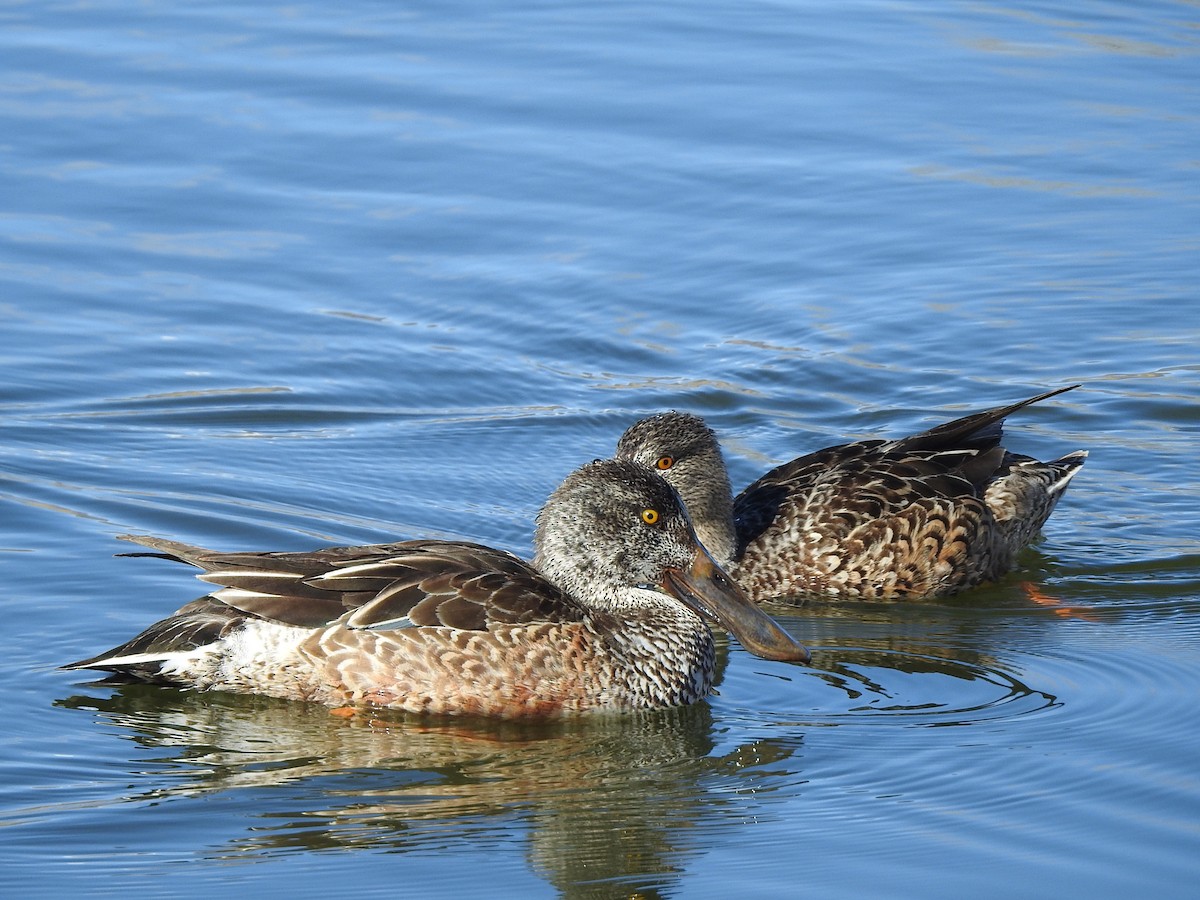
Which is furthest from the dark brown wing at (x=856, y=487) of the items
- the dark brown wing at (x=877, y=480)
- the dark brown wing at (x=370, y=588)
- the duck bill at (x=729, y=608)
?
the dark brown wing at (x=370, y=588)

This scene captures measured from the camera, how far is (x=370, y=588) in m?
8.16

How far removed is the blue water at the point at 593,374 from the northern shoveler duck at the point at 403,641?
0.17 meters

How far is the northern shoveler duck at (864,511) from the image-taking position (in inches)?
398

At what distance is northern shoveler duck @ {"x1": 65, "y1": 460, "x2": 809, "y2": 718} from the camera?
811 cm

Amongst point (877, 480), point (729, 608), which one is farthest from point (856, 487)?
point (729, 608)

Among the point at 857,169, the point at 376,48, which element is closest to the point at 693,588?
the point at 857,169

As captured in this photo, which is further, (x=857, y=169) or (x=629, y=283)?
(x=857, y=169)

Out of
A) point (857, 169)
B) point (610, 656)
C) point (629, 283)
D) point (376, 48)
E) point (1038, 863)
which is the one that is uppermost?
point (376, 48)

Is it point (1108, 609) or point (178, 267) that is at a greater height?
point (178, 267)

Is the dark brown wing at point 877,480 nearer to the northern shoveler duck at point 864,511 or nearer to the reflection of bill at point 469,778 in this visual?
the northern shoveler duck at point 864,511

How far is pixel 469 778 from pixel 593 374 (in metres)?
5.36

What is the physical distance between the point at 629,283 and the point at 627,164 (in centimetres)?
186

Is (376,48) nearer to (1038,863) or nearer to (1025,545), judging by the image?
(1025,545)

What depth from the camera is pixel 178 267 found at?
43.9 ft
